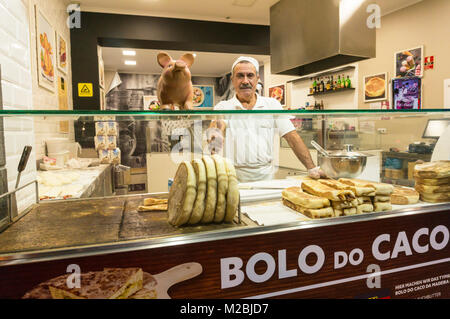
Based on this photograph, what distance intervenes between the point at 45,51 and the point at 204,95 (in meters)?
7.11

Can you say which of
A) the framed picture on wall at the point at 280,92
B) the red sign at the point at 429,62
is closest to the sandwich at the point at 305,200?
the red sign at the point at 429,62

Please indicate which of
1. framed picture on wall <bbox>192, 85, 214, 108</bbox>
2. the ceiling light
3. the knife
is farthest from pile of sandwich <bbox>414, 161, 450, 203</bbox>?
framed picture on wall <bbox>192, 85, 214, 108</bbox>

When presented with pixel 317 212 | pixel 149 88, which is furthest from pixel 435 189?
pixel 149 88

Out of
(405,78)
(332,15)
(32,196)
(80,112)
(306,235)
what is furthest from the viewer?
(405,78)

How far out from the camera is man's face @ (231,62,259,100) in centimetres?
235

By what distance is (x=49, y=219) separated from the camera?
1062 mm

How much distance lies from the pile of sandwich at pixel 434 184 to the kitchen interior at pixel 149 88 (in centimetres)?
14

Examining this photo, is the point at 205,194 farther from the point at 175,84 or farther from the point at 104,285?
the point at 175,84

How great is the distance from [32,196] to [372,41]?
333 cm

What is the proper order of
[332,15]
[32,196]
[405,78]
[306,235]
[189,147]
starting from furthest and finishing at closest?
1. [405,78]
2. [332,15]
3. [32,196]
4. [189,147]
5. [306,235]

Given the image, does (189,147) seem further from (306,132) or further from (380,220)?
(380,220)

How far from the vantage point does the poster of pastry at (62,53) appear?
3.63 metres
